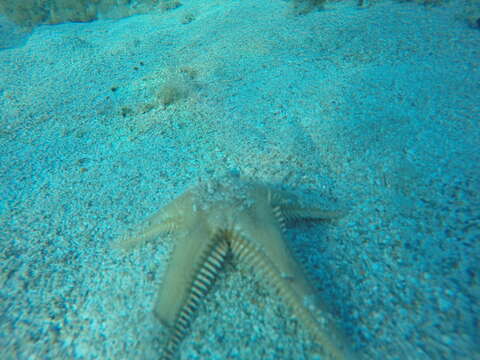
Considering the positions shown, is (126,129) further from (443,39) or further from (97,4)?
(97,4)

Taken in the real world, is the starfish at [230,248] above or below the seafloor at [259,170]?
above

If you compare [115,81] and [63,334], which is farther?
[115,81]

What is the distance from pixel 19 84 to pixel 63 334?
5.41 meters

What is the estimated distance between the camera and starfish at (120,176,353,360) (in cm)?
159

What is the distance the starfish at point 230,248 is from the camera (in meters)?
1.59

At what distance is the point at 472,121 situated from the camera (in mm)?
3180

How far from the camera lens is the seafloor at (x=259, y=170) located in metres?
1.81

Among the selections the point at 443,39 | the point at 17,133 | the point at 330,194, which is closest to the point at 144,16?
the point at 17,133

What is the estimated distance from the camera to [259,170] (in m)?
2.97

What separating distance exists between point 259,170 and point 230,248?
4.10 ft

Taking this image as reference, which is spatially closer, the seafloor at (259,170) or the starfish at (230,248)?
the starfish at (230,248)

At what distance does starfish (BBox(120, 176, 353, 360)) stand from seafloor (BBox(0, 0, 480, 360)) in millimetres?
214

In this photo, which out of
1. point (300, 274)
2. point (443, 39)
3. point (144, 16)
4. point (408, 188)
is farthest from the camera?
point (144, 16)

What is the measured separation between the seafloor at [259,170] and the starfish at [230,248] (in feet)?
0.70
